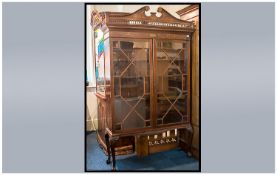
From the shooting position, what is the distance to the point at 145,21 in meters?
1.78

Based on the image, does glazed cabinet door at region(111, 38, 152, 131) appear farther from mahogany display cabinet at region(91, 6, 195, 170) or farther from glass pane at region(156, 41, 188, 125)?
glass pane at region(156, 41, 188, 125)

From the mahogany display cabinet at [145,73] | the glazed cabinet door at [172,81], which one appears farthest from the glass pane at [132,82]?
the glazed cabinet door at [172,81]

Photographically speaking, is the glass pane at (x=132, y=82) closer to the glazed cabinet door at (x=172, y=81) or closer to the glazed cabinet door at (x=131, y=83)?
the glazed cabinet door at (x=131, y=83)

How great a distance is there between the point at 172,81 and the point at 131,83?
40cm

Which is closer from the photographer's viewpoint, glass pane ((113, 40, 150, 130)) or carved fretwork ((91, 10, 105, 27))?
glass pane ((113, 40, 150, 130))

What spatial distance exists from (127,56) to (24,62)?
84 cm

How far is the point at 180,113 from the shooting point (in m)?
2.05

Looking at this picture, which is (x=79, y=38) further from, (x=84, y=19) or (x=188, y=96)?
(x=188, y=96)

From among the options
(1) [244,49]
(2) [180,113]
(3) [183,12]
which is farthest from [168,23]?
(2) [180,113]

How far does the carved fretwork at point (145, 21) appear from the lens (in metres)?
1.69

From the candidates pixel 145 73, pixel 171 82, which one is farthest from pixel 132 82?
pixel 171 82

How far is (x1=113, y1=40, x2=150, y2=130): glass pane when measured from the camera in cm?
178

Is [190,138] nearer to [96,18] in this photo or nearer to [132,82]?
[132,82]

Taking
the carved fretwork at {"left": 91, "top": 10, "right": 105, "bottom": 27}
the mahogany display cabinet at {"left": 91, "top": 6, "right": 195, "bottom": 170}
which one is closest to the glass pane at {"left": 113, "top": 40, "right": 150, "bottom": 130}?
the mahogany display cabinet at {"left": 91, "top": 6, "right": 195, "bottom": 170}
